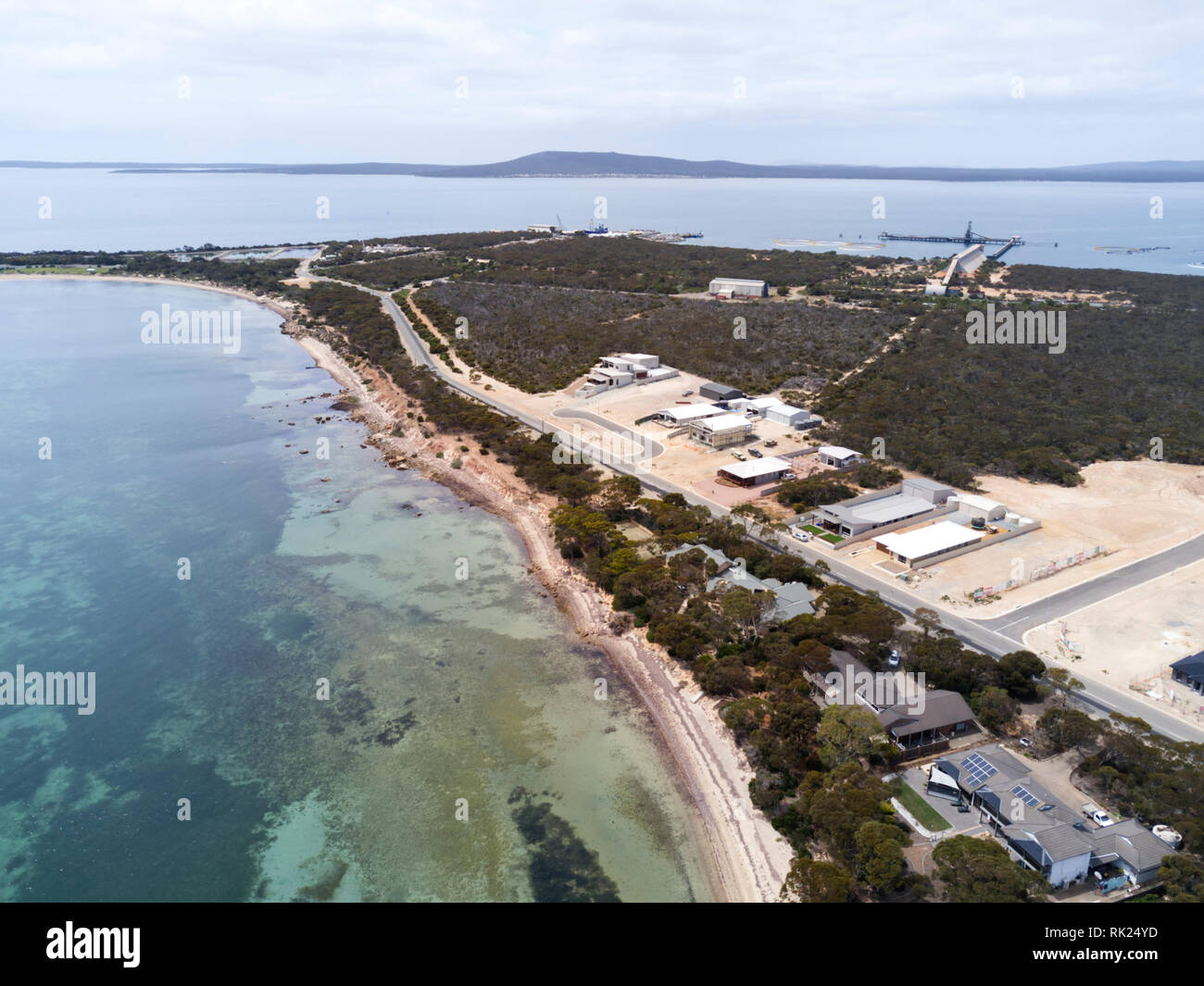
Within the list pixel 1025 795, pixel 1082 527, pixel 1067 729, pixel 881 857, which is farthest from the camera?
pixel 1082 527

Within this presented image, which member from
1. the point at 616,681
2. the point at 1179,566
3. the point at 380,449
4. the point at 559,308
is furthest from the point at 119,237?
the point at 1179,566

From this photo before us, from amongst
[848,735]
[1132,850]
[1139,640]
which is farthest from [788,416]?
[1132,850]

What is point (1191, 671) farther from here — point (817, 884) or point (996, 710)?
point (817, 884)

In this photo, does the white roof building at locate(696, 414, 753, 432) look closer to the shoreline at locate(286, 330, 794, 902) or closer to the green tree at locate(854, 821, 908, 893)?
the shoreline at locate(286, 330, 794, 902)

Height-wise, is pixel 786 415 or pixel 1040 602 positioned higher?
pixel 786 415

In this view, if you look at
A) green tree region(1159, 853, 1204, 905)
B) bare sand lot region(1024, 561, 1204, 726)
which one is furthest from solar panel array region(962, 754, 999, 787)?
bare sand lot region(1024, 561, 1204, 726)

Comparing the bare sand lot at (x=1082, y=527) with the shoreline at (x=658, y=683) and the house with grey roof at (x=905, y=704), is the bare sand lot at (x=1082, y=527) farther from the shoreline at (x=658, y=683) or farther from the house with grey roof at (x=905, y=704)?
the shoreline at (x=658, y=683)

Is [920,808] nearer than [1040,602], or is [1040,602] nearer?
[920,808]

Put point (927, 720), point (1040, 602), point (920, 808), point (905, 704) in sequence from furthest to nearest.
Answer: point (1040, 602), point (905, 704), point (927, 720), point (920, 808)
